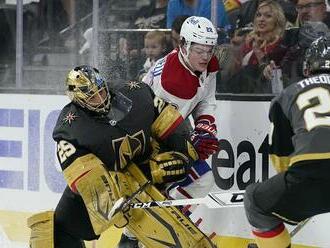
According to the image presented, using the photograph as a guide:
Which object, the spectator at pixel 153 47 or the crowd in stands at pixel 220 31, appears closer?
the crowd in stands at pixel 220 31

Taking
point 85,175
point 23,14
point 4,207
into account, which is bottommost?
point 4,207

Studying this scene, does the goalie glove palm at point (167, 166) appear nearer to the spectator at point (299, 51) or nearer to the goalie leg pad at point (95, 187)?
the goalie leg pad at point (95, 187)

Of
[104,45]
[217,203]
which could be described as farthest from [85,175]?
[104,45]

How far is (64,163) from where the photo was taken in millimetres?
4133

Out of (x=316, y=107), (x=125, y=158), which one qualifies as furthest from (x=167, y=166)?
(x=316, y=107)

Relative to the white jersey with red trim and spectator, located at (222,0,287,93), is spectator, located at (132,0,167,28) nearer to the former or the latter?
the white jersey with red trim

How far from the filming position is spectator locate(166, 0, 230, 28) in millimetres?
4836

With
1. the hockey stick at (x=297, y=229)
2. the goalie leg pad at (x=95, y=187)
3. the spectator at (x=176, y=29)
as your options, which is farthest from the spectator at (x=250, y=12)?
the goalie leg pad at (x=95, y=187)

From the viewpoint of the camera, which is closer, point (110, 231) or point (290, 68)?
point (290, 68)

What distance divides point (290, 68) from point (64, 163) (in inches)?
48.5

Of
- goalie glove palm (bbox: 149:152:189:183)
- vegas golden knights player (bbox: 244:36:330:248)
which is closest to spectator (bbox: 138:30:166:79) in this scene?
goalie glove palm (bbox: 149:152:189:183)

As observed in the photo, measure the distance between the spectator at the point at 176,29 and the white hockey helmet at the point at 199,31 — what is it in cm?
34

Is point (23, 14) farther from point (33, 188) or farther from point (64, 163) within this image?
point (64, 163)

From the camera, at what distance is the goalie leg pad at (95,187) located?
13.2 feet
